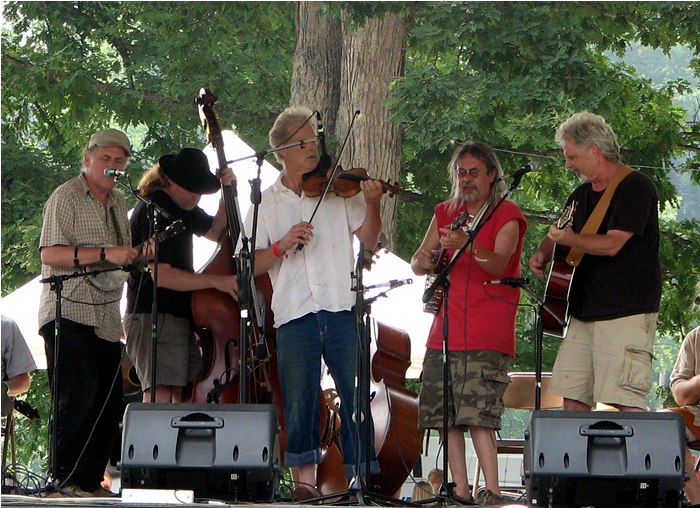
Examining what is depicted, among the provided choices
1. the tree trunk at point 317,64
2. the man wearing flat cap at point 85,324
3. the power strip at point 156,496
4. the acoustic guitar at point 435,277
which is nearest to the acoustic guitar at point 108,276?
the man wearing flat cap at point 85,324

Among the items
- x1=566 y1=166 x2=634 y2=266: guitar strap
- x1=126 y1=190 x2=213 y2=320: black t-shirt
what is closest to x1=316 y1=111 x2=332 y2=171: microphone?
x1=126 y1=190 x2=213 y2=320: black t-shirt

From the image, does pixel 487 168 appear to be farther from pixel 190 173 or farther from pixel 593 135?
pixel 190 173

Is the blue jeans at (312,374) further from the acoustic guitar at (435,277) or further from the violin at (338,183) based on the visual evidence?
the violin at (338,183)

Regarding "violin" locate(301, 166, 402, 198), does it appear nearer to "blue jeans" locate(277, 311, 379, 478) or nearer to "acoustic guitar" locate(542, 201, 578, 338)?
"blue jeans" locate(277, 311, 379, 478)

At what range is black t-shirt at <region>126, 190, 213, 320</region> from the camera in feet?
15.8

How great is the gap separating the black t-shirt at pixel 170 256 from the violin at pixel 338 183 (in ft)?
2.39

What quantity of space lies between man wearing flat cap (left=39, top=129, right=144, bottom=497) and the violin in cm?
81

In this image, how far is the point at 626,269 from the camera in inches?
168

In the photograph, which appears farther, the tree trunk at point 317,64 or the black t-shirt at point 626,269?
the tree trunk at point 317,64

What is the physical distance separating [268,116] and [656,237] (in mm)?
6074

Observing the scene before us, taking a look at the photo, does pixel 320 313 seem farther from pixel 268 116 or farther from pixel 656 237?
pixel 268 116

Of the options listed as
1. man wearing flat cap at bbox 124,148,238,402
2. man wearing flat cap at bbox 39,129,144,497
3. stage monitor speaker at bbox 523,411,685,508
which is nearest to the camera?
stage monitor speaker at bbox 523,411,685,508

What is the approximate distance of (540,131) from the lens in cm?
809

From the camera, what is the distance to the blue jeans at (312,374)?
4254mm
